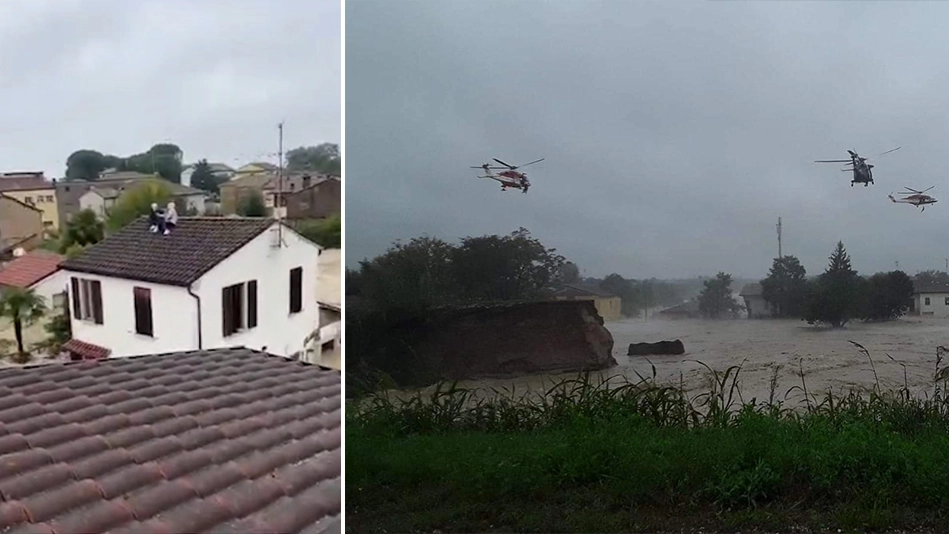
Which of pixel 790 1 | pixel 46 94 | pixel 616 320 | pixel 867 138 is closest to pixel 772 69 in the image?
pixel 790 1

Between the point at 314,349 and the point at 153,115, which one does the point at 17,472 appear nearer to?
the point at 314,349

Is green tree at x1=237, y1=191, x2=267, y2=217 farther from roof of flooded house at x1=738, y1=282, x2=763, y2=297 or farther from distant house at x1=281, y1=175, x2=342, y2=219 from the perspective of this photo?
roof of flooded house at x1=738, y1=282, x2=763, y2=297

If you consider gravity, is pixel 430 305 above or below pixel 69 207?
below

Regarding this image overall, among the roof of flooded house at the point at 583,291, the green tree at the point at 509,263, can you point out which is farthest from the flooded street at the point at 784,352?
the green tree at the point at 509,263

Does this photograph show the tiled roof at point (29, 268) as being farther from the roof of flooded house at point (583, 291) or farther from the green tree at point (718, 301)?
the green tree at point (718, 301)

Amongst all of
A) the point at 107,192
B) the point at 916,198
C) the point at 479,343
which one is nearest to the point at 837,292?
the point at 916,198

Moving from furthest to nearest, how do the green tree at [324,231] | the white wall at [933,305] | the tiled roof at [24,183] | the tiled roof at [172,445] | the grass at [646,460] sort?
the white wall at [933,305] → the grass at [646,460] → the green tree at [324,231] → the tiled roof at [24,183] → the tiled roof at [172,445]

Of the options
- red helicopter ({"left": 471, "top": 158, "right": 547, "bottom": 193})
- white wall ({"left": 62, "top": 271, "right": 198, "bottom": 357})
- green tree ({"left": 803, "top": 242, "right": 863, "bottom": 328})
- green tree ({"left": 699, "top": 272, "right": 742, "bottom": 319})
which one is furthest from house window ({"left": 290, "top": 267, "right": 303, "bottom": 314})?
green tree ({"left": 803, "top": 242, "right": 863, "bottom": 328})
